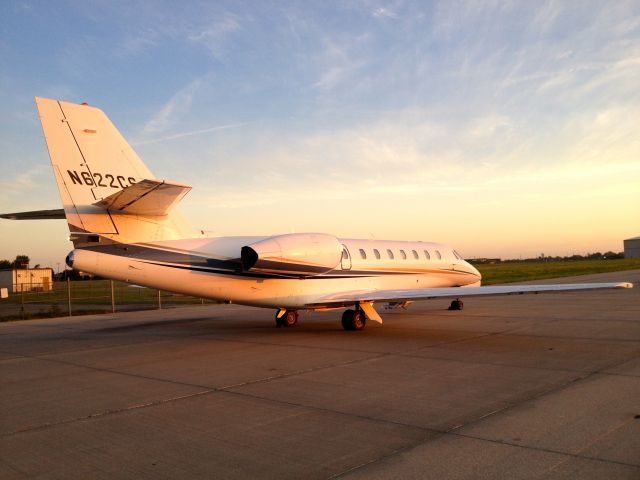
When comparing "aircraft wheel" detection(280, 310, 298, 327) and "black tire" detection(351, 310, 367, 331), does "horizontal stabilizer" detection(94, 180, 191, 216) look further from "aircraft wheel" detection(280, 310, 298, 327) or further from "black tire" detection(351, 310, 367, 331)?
"black tire" detection(351, 310, 367, 331)

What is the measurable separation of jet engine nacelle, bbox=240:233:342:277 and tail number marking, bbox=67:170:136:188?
3114 millimetres

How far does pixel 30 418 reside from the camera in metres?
6.54

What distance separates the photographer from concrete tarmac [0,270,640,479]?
473 cm

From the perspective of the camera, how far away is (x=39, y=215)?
12508mm

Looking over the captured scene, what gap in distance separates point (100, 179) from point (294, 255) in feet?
15.8

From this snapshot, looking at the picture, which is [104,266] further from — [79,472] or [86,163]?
[79,472]

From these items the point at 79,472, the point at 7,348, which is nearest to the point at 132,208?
the point at 7,348

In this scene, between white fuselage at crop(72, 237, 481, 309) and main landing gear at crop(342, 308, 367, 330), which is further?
main landing gear at crop(342, 308, 367, 330)

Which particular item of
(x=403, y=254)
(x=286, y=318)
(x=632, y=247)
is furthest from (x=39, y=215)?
(x=632, y=247)

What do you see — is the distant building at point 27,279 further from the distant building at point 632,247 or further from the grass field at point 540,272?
the distant building at point 632,247

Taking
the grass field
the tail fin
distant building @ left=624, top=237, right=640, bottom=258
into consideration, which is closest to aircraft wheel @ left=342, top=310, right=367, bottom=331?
the tail fin

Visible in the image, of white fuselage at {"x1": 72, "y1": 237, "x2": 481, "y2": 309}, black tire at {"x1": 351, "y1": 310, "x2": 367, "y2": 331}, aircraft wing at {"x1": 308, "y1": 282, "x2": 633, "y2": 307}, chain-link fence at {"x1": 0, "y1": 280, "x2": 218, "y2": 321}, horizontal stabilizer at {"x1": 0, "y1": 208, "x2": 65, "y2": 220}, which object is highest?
horizontal stabilizer at {"x1": 0, "y1": 208, "x2": 65, "y2": 220}

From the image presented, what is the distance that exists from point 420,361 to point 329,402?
3282mm

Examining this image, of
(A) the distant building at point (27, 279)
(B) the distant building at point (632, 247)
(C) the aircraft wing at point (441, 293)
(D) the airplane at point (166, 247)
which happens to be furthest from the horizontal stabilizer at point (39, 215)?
(B) the distant building at point (632, 247)
